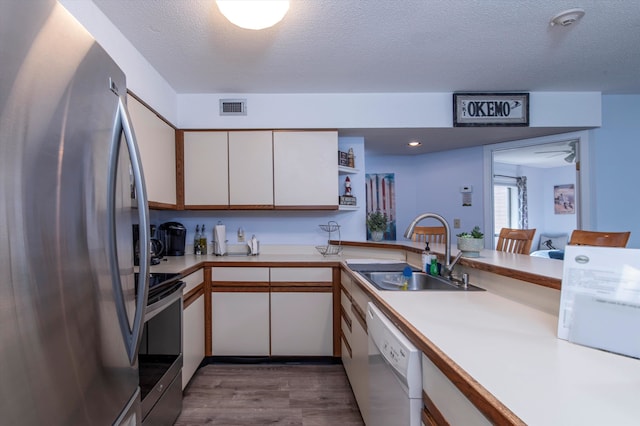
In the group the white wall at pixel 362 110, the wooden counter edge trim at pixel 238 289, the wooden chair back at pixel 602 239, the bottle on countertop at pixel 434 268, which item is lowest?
A: the wooden counter edge trim at pixel 238 289

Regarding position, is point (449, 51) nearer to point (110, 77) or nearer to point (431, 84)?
point (431, 84)

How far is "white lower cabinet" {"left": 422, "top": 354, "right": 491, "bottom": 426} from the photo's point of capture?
2.00ft

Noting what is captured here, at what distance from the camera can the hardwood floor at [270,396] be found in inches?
67.8

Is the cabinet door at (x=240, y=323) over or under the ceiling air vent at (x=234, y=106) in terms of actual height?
under

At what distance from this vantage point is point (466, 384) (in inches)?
23.3

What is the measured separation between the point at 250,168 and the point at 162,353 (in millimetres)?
1584

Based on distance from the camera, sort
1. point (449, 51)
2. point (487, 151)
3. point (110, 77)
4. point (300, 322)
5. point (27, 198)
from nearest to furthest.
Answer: point (27, 198)
point (110, 77)
point (449, 51)
point (300, 322)
point (487, 151)

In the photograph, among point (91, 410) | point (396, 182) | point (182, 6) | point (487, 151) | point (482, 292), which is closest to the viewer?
point (91, 410)

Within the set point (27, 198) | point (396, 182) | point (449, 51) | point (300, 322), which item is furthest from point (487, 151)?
point (27, 198)

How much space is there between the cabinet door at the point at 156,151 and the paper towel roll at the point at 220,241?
461mm

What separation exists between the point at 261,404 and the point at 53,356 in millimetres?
1609

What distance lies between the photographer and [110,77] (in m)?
0.80

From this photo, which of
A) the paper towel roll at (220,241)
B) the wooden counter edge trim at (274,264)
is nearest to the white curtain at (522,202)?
the wooden counter edge trim at (274,264)

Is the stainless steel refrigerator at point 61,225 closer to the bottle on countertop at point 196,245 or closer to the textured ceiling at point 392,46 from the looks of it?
the textured ceiling at point 392,46
